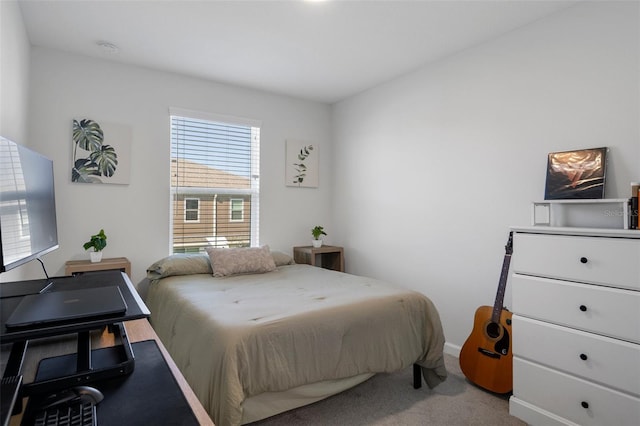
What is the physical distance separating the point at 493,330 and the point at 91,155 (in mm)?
3455

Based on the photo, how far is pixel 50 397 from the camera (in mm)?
765

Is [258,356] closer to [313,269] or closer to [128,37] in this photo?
[313,269]

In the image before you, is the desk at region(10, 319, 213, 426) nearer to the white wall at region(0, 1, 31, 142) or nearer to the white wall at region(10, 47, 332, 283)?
the white wall at region(0, 1, 31, 142)

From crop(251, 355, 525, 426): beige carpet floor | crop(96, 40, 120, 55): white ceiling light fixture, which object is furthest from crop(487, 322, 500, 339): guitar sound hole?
crop(96, 40, 120, 55): white ceiling light fixture

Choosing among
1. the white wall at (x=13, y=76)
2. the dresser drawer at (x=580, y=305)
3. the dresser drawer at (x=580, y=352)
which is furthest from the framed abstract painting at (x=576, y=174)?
the white wall at (x=13, y=76)

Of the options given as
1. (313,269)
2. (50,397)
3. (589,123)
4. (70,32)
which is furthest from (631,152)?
(70,32)

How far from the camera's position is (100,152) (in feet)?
10.0

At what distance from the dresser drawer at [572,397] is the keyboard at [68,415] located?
2095 mm

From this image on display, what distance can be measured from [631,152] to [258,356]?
2.34m

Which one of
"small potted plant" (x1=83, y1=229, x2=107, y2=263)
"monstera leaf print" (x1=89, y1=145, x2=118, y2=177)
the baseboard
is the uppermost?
"monstera leaf print" (x1=89, y1=145, x2=118, y2=177)

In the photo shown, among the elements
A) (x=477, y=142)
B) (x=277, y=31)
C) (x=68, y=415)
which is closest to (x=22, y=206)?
(x=68, y=415)

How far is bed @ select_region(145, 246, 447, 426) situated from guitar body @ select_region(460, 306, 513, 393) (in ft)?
0.82

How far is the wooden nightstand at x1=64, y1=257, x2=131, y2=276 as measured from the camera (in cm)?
271

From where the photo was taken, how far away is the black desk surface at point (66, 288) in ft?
2.68
